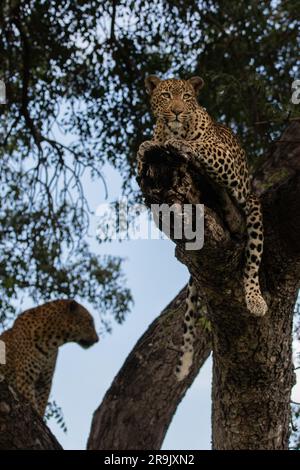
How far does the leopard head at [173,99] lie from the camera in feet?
19.8

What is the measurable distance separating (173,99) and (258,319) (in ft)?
5.11

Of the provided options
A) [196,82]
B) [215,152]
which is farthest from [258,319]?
[196,82]

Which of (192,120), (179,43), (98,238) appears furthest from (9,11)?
(192,120)

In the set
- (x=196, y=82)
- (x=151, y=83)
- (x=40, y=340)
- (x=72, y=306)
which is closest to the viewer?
(x=196, y=82)

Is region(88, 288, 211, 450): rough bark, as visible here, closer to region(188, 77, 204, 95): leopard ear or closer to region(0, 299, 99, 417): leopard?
region(0, 299, 99, 417): leopard

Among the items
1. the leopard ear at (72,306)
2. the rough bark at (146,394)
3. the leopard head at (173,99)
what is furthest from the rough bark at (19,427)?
the leopard ear at (72,306)

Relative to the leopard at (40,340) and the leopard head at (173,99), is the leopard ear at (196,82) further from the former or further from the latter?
→ the leopard at (40,340)

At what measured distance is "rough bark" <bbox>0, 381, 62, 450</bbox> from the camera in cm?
566

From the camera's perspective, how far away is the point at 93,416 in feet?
30.3

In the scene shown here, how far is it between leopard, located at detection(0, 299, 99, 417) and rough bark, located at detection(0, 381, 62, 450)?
3.86 metres

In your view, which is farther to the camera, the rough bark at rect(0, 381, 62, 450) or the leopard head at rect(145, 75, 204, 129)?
the leopard head at rect(145, 75, 204, 129)

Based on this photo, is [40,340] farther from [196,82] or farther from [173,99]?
[173,99]

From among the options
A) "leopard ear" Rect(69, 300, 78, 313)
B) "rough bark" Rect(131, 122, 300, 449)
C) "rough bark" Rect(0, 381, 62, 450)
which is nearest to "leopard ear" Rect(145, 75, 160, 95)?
"rough bark" Rect(131, 122, 300, 449)

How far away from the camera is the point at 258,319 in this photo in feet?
19.8
